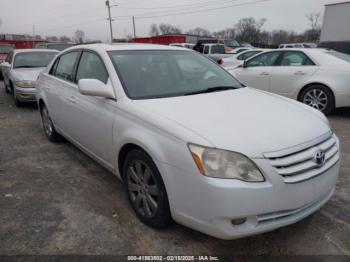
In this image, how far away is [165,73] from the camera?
11.4ft

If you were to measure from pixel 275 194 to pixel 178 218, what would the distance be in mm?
769

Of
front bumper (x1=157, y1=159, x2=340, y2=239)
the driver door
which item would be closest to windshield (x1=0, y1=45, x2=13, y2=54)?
the driver door

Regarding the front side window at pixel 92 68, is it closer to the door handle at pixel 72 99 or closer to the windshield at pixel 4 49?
the door handle at pixel 72 99

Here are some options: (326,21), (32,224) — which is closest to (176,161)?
(32,224)

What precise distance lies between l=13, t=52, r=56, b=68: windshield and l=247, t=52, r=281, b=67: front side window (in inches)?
224

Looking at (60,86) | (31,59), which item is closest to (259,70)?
(60,86)

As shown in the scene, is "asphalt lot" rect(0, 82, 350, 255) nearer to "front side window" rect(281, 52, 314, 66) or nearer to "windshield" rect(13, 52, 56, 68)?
"front side window" rect(281, 52, 314, 66)

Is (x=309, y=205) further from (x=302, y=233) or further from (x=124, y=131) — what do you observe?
(x=124, y=131)

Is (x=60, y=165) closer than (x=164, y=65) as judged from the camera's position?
No

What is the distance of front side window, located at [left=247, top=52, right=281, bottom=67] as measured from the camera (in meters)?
7.51

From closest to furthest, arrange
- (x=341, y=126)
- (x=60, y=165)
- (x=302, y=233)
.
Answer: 1. (x=302, y=233)
2. (x=60, y=165)
3. (x=341, y=126)

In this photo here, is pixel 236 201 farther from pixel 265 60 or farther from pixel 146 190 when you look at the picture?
pixel 265 60

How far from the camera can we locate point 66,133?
440 centimetres

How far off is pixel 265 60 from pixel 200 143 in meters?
6.10
